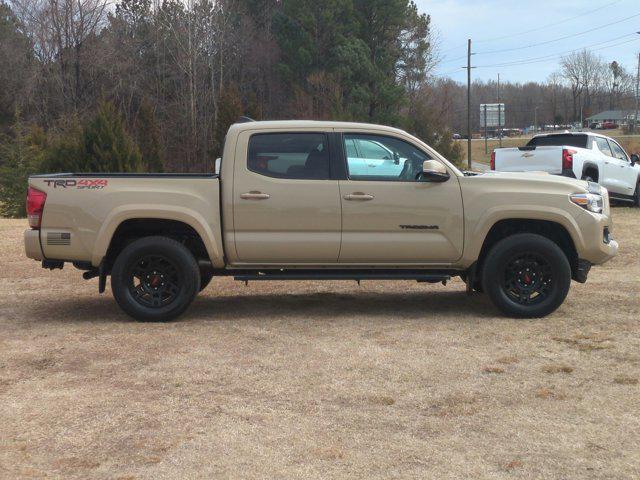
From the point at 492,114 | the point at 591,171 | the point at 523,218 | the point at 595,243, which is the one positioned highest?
the point at 492,114

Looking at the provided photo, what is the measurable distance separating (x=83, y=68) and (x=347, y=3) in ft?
57.7

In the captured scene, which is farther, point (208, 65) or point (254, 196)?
point (208, 65)

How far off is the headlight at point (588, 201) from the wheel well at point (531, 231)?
286mm

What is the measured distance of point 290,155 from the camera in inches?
283

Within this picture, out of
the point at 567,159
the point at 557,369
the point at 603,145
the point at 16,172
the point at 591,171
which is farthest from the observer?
the point at 16,172

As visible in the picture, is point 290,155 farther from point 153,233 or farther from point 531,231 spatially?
point 531,231

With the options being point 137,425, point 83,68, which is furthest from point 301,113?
point 137,425

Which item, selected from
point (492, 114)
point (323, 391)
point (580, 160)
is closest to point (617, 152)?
point (580, 160)

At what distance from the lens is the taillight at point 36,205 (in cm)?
695

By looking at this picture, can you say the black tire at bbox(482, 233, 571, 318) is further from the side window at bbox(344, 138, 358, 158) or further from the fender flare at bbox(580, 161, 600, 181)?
the fender flare at bbox(580, 161, 600, 181)

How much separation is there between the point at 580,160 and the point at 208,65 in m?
38.0

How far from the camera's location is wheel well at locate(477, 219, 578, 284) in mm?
7270

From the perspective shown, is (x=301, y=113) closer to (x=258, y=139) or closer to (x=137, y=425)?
(x=258, y=139)

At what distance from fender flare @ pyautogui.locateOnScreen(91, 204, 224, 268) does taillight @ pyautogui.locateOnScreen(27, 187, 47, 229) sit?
0.58 m
